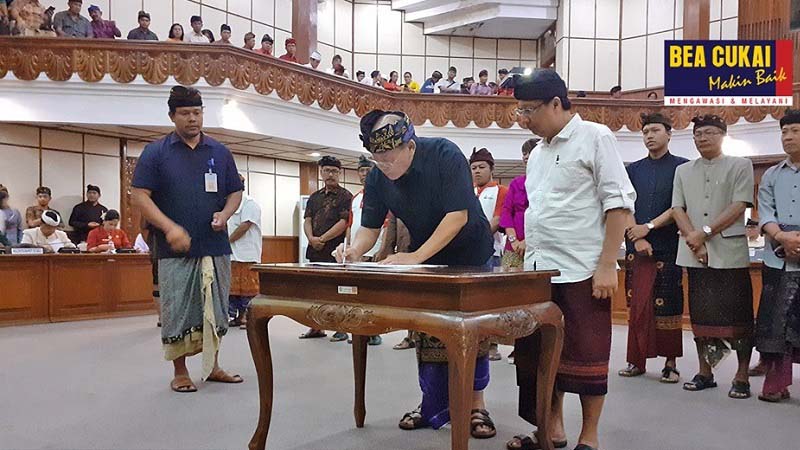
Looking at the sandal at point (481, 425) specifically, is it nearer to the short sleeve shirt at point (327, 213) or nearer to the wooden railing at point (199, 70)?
the short sleeve shirt at point (327, 213)

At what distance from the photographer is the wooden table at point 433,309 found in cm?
194

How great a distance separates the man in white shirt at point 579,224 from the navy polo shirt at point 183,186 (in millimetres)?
1884

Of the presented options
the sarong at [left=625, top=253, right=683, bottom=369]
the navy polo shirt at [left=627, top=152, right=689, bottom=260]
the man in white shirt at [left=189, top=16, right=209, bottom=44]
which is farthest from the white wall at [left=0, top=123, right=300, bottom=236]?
the sarong at [left=625, top=253, right=683, bottom=369]

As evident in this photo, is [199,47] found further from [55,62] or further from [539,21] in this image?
[539,21]

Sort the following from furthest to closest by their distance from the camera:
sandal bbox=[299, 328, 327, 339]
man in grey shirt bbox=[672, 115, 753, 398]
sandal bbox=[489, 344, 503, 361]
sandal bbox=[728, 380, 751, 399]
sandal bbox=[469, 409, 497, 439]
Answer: sandal bbox=[299, 328, 327, 339]
sandal bbox=[489, 344, 503, 361]
man in grey shirt bbox=[672, 115, 753, 398]
sandal bbox=[728, 380, 751, 399]
sandal bbox=[469, 409, 497, 439]

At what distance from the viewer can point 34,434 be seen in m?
2.86

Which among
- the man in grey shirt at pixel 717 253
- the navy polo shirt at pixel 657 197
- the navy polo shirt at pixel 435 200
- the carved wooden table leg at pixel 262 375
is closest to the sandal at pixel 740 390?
the man in grey shirt at pixel 717 253

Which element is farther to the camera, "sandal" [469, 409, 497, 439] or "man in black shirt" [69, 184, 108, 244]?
"man in black shirt" [69, 184, 108, 244]

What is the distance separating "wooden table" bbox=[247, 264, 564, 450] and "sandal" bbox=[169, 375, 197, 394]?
4.34 feet

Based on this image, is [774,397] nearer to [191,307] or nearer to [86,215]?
[191,307]

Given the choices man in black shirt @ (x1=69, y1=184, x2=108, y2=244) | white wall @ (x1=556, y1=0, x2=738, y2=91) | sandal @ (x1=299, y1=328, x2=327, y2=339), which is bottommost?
sandal @ (x1=299, y1=328, x2=327, y2=339)

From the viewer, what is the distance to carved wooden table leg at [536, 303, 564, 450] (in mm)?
2355

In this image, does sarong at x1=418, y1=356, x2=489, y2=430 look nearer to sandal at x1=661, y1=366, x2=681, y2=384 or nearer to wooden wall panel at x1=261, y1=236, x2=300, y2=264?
sandal at x1=661, y1=366, x2=681, y2=384

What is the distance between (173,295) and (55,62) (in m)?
6.57
